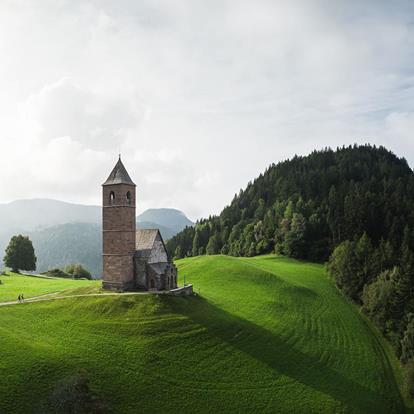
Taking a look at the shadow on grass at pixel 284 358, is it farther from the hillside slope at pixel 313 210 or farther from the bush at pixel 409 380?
the hillside slope at pixel 313 210

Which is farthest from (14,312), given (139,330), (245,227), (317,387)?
(245,227)

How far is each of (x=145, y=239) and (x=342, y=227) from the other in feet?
185

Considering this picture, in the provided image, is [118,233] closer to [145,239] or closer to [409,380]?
[145,239]

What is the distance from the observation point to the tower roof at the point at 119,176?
59000 mm

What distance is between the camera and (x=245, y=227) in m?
134

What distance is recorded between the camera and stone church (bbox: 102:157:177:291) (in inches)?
2261

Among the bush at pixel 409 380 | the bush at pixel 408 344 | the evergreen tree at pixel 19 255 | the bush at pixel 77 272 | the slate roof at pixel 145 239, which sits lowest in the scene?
the bush at pixel 409 380

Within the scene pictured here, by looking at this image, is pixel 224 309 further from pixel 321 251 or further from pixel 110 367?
pixel 321 251

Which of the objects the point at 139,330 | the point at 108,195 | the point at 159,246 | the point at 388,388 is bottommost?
the point at 388,388

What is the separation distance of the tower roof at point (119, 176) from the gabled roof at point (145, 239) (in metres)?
7.78

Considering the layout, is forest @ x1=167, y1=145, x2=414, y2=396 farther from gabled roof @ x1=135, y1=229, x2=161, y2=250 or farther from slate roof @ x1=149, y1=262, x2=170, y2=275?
gabled roof @ x1=135, y1=229, x2=161, y2=250

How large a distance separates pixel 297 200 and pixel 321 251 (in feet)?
96.7

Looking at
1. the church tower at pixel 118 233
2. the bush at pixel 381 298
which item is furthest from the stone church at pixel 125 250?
the bush at pixel 381 298

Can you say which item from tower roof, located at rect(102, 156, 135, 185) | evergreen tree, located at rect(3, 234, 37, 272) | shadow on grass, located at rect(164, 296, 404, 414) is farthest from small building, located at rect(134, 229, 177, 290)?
evergreen tree, located at rect(3, 234, 37, 272)
